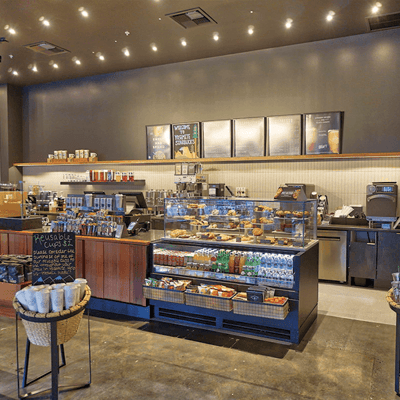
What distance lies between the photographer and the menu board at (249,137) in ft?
22.7

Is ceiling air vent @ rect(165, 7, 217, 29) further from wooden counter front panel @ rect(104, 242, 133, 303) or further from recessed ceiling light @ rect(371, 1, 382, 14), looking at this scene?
wooden counter front panel @ rect(104, 242, 133, 303)

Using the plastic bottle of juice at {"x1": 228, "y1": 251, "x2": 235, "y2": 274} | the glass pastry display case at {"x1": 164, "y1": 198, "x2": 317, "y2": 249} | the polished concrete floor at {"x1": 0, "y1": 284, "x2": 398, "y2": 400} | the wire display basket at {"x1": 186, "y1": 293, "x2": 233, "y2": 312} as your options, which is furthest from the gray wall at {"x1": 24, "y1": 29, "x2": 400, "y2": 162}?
the wire display basket at {"x1": 186, "y1": 293, "x2": 233, "y2": 312}

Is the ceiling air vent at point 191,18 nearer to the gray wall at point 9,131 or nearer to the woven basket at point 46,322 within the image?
the woven basket at point 46,322

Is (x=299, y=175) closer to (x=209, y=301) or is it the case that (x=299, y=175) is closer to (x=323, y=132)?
(x=323, y=132)

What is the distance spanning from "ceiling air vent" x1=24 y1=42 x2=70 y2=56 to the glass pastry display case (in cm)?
435

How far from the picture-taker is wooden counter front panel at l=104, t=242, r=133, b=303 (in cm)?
438

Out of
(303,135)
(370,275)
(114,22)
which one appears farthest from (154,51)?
(370,275)

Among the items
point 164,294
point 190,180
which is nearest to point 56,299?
point 164,294

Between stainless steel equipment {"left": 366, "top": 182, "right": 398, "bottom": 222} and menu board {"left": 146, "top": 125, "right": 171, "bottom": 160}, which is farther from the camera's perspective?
menu board {"left": 146, "top": 125, "right": 171, "bottom": 160}

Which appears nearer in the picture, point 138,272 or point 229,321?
point 229,321

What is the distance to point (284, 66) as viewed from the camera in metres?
6.79

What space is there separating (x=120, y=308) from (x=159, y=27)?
4.31 m

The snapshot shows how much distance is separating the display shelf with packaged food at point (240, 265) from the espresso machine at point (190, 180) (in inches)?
100.0

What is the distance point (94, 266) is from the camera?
4602mm
